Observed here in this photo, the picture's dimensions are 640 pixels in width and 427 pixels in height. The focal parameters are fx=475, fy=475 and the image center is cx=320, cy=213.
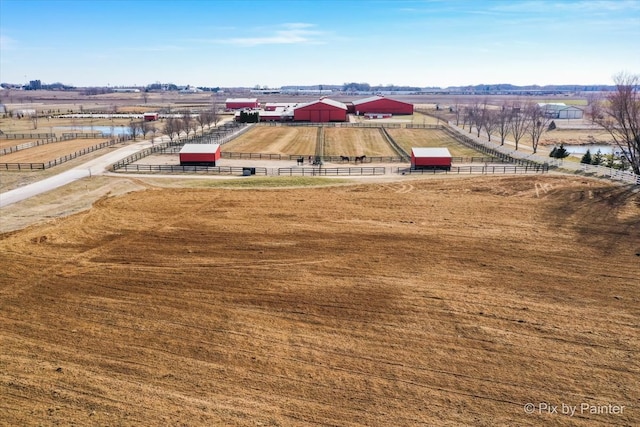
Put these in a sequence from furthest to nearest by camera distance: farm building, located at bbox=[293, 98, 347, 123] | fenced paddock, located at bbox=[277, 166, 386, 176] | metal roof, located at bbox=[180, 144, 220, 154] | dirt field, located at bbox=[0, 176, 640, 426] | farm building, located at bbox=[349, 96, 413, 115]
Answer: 1. farm building, located at bbox=[349, 96, 413, 115]
2. farm building, located at bbox=[293, 98, 347, 123]
3. metal roof, located at bbox=[180, 144, 220, 154]
4. fenced paddock, located at bbox=[277, 166, 386, 176]
5. dirt field, located at bbox=[0, 176, 640, 426]

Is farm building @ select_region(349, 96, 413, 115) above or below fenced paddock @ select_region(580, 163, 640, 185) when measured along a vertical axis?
above

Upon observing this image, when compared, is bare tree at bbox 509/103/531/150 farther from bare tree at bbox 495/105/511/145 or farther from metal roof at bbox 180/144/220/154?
metal roof at bbox 180/144/220/154

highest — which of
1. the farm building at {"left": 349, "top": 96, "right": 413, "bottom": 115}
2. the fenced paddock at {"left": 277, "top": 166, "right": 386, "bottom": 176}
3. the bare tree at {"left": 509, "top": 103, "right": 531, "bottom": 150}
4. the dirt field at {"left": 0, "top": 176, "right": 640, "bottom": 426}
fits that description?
the farm building at {"left": 349, "top": 96, "right": 413, "bottom": 115}

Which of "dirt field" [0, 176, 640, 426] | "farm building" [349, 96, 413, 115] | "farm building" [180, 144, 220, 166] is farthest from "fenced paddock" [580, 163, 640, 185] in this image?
"farm building" [349, 96, 413, 115]

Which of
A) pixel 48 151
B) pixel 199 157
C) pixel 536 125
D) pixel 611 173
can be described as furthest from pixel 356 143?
pixel 48 151

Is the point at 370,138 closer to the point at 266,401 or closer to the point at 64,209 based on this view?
the point at 64,209

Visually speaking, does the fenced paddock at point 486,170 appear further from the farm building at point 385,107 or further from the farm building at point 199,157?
the farm building at point 385,107
